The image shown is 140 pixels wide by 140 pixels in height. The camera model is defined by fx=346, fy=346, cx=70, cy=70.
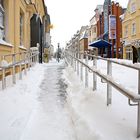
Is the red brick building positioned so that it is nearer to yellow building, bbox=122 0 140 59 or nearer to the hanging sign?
the hanging sign

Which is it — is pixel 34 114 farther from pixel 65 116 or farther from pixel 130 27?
pixel 130 27

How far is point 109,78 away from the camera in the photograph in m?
4.90

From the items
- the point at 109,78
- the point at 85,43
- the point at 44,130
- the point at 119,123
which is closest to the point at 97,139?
the point at 119,123

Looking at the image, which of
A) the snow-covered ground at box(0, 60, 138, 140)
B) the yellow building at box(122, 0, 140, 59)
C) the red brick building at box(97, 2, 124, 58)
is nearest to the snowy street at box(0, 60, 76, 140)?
the snow-covered ground at box(0, 60, 138, 140)

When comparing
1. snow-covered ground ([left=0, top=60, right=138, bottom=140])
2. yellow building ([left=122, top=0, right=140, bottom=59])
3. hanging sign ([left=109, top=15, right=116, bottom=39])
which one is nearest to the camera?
snow-covered ground ([left=0, top=60, right=138, bottom=140])

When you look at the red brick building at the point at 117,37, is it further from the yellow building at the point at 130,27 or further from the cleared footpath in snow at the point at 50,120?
the cleared footpath in snow at the point at 50,120

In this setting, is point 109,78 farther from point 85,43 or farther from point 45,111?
point 85,43

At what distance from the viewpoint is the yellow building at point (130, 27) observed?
33.2 meters

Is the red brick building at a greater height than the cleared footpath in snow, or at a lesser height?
greater

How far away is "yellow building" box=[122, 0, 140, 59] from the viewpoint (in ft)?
109

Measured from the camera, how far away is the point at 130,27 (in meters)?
35.6

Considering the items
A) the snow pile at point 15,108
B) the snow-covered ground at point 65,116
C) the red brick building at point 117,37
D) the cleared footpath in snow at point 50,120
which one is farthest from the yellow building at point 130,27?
the snow-covered ground at point 65,116

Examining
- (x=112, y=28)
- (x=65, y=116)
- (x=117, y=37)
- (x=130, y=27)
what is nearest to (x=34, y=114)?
(x=65, y=116)

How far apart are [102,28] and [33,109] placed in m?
48.6
